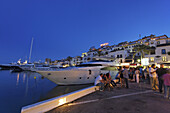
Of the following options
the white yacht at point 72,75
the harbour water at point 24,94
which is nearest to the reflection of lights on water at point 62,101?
the harbour water at point 24,94

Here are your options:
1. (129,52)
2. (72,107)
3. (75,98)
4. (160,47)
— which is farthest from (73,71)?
(129,52)

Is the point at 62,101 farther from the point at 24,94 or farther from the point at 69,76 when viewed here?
the point at 24,94

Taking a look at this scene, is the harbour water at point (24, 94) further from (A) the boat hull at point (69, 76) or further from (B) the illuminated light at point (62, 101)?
(B) the illuminated light at point (62, 101)

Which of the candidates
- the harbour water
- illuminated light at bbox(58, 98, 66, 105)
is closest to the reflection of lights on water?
illuminated light at bbox(58, 98, 66, 105)

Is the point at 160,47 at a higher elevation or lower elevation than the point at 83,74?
higher

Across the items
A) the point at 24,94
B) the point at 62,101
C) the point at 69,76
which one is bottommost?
the point at 24,94

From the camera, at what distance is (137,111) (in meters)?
3.52

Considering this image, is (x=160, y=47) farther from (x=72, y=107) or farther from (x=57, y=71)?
(x=72, y=107)

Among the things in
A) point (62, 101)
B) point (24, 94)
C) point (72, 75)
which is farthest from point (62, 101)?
point (24, 94)

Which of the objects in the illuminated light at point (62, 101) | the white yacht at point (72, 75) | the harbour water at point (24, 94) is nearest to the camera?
the illuminated light at point (62, 101)

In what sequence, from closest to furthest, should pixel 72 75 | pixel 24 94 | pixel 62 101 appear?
pixel 62 101 < pixel 24 94 < pixel 72 75

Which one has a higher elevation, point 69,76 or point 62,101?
point 62,101

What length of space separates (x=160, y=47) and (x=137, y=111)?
1295 inches

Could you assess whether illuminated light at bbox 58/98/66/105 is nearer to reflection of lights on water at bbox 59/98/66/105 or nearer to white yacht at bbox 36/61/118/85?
reflection of lights on water at bbox 59/98/66/105
